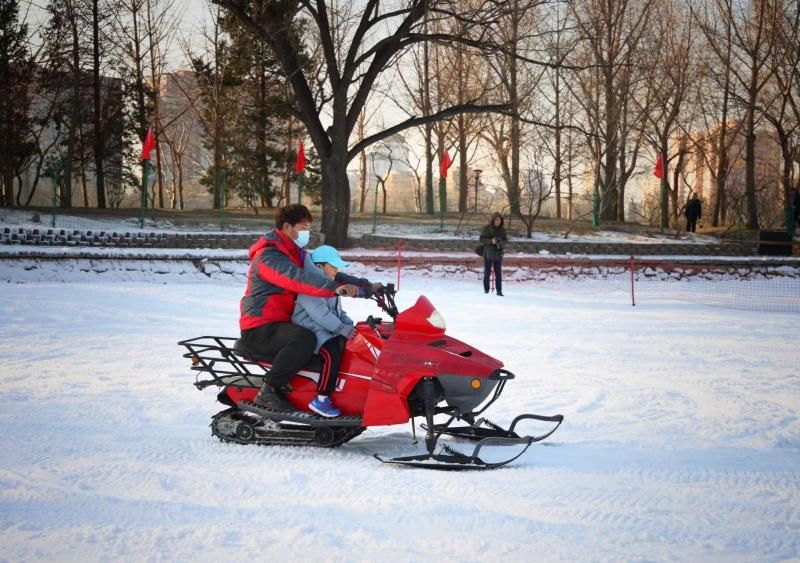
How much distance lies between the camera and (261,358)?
605cm

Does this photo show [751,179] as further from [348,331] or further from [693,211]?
[348,331]

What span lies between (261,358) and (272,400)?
13.0 inches

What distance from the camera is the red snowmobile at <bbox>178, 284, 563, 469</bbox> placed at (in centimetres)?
561

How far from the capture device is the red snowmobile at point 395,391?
5605mm

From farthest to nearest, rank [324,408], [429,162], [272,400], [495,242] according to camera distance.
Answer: [429,162] → [495,242] → [272,400] → [324,408]

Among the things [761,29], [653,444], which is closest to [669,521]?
[653,444]

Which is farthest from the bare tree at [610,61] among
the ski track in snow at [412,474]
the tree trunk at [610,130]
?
the ski track in snow at [412,474]

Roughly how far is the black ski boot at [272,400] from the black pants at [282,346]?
0.35ft

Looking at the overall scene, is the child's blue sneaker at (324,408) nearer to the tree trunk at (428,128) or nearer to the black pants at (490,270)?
the black pants at (490,270)

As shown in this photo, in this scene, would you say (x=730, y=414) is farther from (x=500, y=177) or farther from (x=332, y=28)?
(x=500, y=177)

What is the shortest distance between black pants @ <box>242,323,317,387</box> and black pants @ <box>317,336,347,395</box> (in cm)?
10

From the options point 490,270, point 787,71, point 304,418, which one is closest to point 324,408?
point 304,418

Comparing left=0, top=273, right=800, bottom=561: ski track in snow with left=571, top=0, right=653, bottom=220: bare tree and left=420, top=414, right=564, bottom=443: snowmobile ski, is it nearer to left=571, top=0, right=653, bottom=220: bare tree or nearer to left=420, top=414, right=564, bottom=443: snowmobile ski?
left=420, top=414, right=564, bottom=443: snowmobile ski

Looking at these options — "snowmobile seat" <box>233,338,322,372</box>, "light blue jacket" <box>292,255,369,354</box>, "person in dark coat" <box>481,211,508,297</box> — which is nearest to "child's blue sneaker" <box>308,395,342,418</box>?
"snowmobile seat" <box>233,338,322,372</box>
